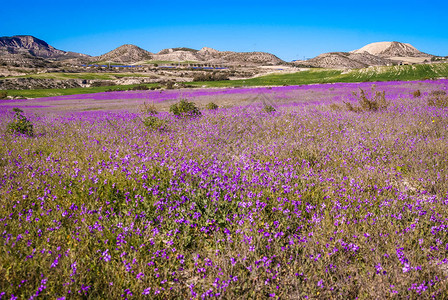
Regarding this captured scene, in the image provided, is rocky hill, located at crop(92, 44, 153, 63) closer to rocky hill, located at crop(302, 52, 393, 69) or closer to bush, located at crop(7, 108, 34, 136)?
rocky hill, located at crop(302, 52, 393, 69)

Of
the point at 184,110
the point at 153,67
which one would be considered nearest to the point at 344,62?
the point at 153,67

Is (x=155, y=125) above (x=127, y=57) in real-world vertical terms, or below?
below

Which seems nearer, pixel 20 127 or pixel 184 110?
pixel 20 127

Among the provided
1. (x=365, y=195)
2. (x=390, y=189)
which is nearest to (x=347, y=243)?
(x=365, y=195)

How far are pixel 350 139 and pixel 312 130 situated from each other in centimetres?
148

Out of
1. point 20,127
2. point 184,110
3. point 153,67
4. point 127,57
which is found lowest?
point 20,127

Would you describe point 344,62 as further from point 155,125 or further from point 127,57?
point 127,57

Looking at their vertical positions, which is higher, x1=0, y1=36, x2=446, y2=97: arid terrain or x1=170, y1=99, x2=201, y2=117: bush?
x1=0, y1=36, x2=446, y2=97: arid terrain

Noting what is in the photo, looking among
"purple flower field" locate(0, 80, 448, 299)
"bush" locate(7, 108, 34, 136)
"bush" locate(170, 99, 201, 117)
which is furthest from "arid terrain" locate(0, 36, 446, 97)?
"purple flower field" locate(0, 80, 448, 299)

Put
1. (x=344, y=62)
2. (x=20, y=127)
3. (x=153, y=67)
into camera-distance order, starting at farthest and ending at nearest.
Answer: (x=344, y=62)
(x=153, y=67)
(x=20, y=127)

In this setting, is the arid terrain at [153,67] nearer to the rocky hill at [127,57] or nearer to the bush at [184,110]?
the rocky hill at [127,57]

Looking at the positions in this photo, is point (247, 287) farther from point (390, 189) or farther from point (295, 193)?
point (390, 189)

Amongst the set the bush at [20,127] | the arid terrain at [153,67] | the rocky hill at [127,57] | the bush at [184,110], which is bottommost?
the bush at [20,127]

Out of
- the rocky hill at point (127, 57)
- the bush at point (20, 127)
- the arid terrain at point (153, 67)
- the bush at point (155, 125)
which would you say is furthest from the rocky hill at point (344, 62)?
the bush at point (20, 127)
